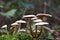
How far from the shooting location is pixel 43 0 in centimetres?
611

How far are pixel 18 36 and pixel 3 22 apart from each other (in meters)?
1.76

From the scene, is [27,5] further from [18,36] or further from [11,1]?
[18,36]

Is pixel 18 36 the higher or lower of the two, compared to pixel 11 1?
lower

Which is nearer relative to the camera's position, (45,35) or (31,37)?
(31,37)

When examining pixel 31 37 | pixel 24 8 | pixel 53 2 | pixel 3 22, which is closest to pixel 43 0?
pixel 53 2

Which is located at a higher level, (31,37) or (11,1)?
(11,1)

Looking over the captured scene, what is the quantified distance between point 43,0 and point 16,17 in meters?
2.02

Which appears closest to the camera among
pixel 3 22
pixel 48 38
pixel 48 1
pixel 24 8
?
pixel 48 38

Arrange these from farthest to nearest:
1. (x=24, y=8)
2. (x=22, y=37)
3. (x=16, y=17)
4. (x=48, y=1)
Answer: (x=48, y=1), (x=24, y=8), (x=16, y=17), (x=22, y=37)

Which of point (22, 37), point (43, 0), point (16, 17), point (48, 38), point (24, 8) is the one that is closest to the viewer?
point (22, 37)

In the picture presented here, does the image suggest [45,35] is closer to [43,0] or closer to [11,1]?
[11,1]

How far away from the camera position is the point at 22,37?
2.34 meters

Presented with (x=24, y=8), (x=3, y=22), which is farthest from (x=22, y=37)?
(x=24, y=8)

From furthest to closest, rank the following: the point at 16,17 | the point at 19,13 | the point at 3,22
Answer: the point at 19,13, the point at 16,17, the point at 3,22
